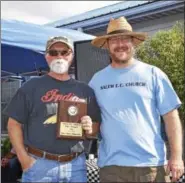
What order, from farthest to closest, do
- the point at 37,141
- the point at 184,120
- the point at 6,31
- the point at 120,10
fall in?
the point at 120,10, the point at 184,120, the point at 6,31, the point at 37,141

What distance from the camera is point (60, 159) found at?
8.20ft

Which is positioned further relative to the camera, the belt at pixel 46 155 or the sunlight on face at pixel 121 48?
the sunlight on face at pixel 121 48

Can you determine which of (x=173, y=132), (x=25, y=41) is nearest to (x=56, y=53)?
(x=173, y=132)

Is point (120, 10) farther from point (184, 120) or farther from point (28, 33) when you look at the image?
point (28, 33)

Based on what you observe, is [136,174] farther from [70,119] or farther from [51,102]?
[51,102]

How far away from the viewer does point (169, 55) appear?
7.71m

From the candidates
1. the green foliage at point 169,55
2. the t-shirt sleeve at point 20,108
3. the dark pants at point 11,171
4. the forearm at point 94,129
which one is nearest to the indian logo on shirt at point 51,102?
the t-shirt sleeve at point 20,108

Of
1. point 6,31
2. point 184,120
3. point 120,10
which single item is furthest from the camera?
point 120,10

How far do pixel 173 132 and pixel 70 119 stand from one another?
0.63 meters

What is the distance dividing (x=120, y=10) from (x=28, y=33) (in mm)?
6410

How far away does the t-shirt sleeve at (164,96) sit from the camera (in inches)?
99.9

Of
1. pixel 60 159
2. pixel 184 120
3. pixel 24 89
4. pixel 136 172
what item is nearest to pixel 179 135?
pixel 136 172

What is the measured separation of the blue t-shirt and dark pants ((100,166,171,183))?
0.03 m

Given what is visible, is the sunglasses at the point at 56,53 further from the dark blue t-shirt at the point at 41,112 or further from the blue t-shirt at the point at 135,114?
the blue t-shirt at the point at 135,114
